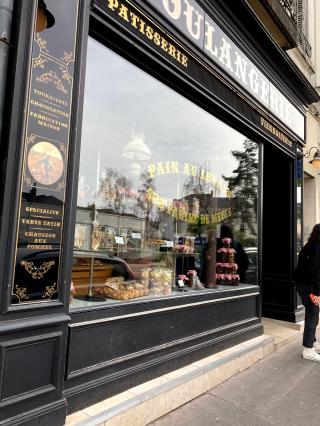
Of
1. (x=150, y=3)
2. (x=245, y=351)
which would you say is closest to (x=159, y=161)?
(x=150, y=3)

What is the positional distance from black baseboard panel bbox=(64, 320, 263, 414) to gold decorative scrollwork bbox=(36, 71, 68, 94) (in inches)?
89.2

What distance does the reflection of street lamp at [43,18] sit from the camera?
102 inches

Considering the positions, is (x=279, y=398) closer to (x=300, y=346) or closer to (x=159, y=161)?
(x=300, y=346)

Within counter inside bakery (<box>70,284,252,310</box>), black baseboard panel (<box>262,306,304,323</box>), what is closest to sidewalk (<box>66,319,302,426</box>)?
counter inside bakery (<box>70,284,252,310</box>)

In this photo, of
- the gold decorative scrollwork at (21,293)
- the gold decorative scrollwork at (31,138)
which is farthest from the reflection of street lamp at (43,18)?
the gold decorative scrollwork at (21,293)

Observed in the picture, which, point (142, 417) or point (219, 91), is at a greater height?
point (219, 91)

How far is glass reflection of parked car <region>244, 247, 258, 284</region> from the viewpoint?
18.7 ft

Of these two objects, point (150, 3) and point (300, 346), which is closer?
point (150, 3)

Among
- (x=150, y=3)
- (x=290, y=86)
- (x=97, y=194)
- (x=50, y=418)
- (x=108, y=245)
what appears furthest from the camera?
(x=290, y=86)

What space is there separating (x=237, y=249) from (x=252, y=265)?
1.14 feet

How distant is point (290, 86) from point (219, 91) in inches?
110

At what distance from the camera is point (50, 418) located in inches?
100

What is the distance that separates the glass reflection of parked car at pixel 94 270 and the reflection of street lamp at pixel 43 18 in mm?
2014

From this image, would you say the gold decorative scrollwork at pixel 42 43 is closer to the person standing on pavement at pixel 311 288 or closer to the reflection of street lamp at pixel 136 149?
the reflection of street lamp at pixel 136 149
